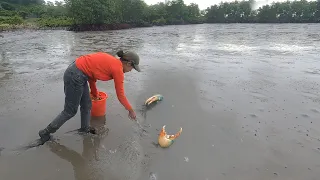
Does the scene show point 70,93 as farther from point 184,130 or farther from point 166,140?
point 184,130

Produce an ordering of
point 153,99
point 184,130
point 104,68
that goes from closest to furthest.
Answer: point 104,68 → point 184,130 → point 153,99

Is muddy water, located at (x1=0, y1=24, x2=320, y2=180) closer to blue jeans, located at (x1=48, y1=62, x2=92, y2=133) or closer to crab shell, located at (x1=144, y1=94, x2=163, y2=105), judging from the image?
crab shell, located at (x1=144, y1=94, x2=163, y2=105)

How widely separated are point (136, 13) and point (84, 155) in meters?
Answer: 52.3

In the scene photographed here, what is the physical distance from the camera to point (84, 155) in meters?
3.96

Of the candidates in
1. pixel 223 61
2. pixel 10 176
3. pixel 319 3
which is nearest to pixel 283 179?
pixel 10 176

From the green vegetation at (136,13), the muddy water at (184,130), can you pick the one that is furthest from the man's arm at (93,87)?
the green vegetation at (136,13)

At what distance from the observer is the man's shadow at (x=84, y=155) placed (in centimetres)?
353

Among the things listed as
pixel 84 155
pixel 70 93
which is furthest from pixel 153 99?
pixel 70 93

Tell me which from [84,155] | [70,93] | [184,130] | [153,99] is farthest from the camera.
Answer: [153,99]

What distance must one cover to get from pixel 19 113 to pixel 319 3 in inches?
2798

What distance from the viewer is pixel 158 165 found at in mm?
3771

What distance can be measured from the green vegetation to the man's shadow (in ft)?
110

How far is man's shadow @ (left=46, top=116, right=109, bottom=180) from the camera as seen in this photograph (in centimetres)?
353

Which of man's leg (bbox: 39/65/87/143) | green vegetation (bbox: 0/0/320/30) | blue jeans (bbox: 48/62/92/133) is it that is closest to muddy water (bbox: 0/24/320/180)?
man's leg (bbox: 39/65/87/143)
